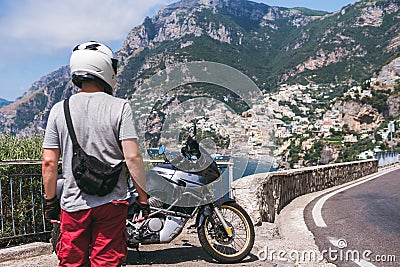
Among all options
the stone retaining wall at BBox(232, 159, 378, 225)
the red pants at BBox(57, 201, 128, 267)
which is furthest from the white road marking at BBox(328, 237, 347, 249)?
the red pants at BBox(57, 201, 128, 267)

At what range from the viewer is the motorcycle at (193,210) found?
4965 mm

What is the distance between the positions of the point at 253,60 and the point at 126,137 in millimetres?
136300

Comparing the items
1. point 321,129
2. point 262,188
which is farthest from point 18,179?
point 321,129

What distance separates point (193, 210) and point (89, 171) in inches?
96.7

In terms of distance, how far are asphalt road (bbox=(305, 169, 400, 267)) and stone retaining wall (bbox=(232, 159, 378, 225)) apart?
0.64 meters

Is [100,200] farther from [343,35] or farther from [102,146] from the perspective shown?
[343,35]

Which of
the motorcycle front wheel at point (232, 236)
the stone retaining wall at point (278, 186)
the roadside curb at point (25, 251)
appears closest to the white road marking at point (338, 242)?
the stone retaining wall at point (278, 186)

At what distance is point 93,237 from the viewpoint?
288 centimetres

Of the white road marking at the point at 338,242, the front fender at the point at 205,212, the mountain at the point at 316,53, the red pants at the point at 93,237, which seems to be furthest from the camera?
the mountain at the point at 316,53

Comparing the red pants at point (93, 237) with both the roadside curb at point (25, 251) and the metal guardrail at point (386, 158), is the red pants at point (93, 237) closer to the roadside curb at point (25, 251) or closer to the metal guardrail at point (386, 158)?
the roadside curb at point (25, 251)

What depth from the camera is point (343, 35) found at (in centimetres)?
14900

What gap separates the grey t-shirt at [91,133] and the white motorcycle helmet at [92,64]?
152 mm

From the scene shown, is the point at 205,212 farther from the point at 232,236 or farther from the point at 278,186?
the point at 278,186

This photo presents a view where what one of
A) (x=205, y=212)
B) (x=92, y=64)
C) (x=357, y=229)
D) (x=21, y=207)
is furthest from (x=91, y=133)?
(x=357, y=229)
